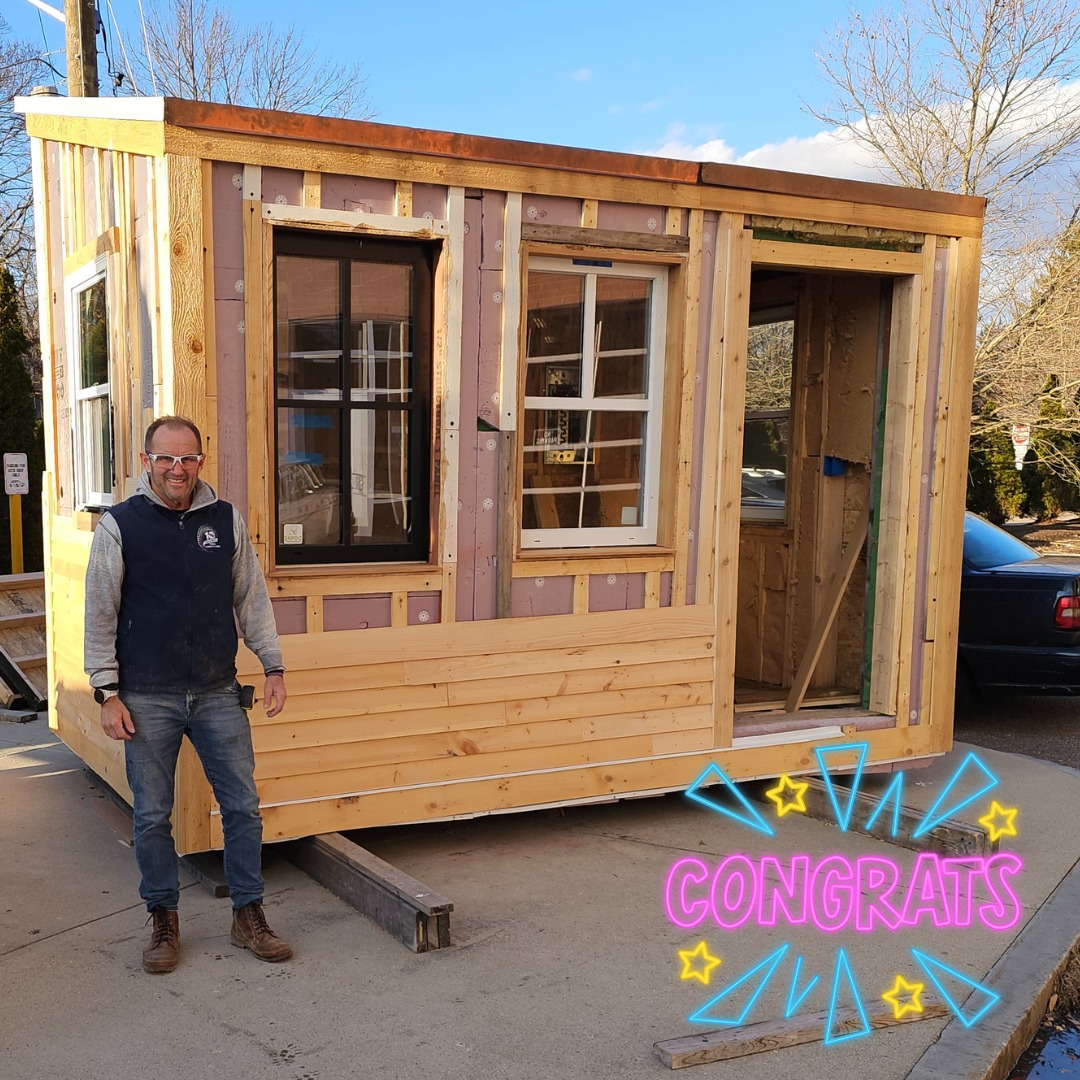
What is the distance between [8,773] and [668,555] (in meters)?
4.13

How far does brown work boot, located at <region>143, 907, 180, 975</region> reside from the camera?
4.04 metres

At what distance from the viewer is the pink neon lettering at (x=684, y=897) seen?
4695 mm

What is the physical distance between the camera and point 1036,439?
2377 centimetres

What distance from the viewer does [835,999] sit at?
13.1ft

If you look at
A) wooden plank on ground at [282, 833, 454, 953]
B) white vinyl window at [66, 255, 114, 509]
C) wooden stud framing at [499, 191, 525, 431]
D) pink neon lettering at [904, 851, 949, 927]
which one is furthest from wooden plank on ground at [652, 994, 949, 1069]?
white vinyl window at [66, 255, 114, 509]

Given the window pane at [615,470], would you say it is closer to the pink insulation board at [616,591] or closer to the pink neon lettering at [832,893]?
the pink insulation board at [616,591]

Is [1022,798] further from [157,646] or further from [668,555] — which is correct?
[157,646]

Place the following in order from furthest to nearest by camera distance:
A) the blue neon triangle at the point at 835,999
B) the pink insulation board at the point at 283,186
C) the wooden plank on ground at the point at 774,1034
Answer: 1. the pink insulation board at the point at 283,186
2. the blue neon triangle at the point at 835,999
3. the wooden plank on ground at the point at 774,1034

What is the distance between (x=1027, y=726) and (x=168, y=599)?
23.1ft

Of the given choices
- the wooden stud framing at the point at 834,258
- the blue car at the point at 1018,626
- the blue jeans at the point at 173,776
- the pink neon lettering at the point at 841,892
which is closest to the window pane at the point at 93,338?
the blue jeans at the point at 173,776

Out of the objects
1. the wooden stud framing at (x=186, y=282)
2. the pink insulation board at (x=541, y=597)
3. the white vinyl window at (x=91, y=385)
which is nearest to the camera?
the wooden stud framing at (x=186, y=282)

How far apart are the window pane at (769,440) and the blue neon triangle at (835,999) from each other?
13.6ft

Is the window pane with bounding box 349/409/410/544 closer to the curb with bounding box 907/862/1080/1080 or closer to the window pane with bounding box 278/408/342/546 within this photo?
the window pane with bounding box 278/408/342/546

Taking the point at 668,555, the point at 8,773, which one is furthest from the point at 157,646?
the point at 8,773
